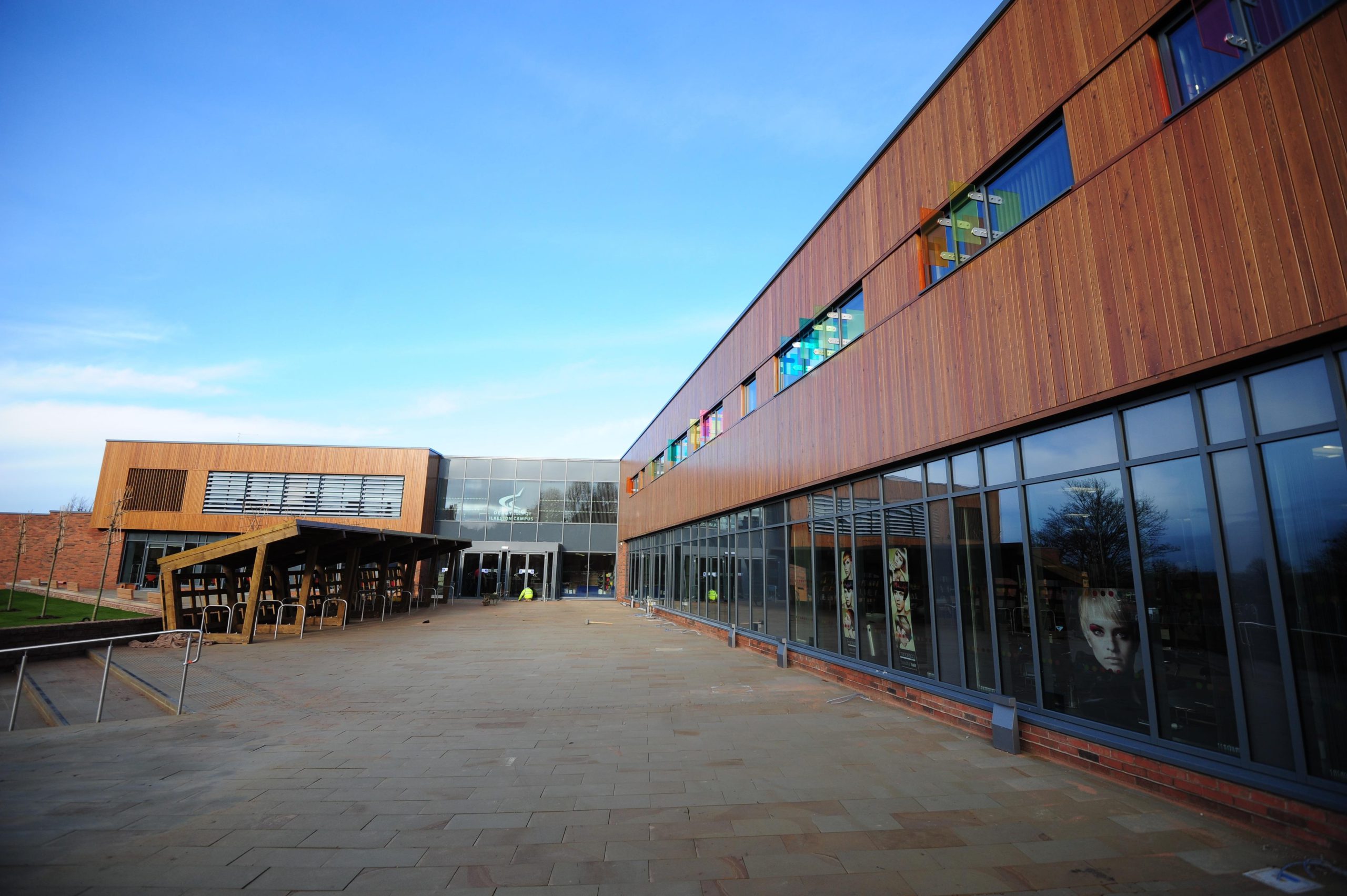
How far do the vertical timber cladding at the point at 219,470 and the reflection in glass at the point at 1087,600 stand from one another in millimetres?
31306

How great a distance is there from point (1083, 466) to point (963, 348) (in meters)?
1.91

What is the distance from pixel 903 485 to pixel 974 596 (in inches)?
71.4

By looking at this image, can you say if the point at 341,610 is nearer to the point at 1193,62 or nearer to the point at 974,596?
the point at 974,596

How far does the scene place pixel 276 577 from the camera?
17359mm

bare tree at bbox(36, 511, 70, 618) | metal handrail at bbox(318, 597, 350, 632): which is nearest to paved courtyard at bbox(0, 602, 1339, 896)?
metal handrail at bbox(318, 597, 350, 632)

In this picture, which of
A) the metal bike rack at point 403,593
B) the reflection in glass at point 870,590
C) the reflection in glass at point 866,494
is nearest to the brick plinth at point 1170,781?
the reflection in glass at point 870,590

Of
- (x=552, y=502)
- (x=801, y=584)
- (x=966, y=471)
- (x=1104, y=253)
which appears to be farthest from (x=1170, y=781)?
(x=552, y=502)

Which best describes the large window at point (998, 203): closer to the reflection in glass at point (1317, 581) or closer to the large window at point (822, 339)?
the large window at point (822, 339)

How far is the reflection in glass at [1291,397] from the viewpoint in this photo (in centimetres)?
391

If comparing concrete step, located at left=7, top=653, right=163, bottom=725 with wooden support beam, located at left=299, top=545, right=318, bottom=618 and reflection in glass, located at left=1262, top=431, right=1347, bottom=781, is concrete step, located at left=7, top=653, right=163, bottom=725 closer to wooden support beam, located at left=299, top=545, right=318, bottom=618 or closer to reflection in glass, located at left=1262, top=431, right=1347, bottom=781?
wooden support beam, located at left=299, top=545, right=318, bottom=618

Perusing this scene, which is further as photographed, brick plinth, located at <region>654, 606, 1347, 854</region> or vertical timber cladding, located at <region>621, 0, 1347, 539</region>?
vertical timber cladding, located at <region>621, 0, 1347, 539</region>

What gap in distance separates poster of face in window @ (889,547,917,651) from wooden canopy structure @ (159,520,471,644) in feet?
39.7

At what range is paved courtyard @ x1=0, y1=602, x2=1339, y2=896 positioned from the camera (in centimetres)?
342

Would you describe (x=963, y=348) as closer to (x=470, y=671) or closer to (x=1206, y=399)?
(x=1206, y=399)
